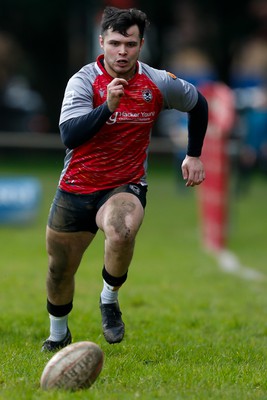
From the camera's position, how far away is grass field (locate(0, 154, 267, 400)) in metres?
6.22

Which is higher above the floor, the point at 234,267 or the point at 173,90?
the point at 173,90

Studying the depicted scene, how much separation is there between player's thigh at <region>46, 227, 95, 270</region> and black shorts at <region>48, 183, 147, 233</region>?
35 mm

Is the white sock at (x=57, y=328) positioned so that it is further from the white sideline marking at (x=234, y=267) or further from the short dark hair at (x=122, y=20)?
the white sideline marking at (x=234, y=267)

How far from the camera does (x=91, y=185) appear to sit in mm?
7125

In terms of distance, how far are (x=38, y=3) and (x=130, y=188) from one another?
87.1ft

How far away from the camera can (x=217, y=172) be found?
16.8 metres

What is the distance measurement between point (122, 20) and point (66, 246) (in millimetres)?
1577

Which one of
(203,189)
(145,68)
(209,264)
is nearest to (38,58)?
(203,189)

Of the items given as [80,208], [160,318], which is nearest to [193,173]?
[80,208]

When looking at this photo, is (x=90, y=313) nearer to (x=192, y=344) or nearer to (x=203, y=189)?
(x=192, y=344)

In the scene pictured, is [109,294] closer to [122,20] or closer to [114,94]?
[114,94]

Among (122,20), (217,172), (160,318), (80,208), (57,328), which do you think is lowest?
(217,172)

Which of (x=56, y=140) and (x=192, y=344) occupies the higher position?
(x=192, y=344)

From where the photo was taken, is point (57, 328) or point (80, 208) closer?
point (80, 208)
